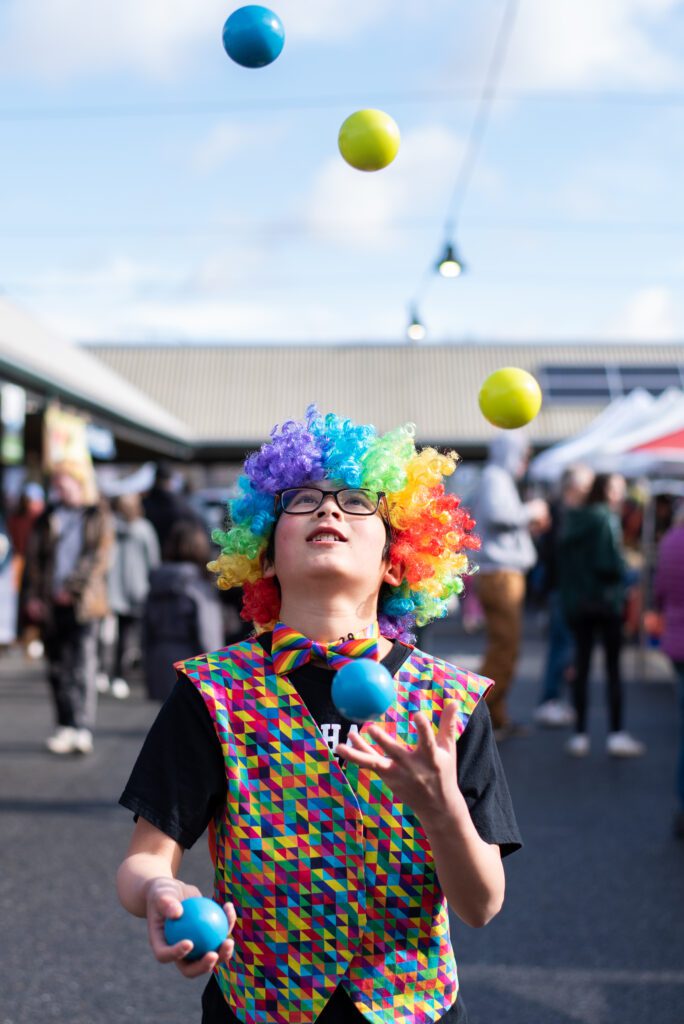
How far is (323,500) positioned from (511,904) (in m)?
3.25

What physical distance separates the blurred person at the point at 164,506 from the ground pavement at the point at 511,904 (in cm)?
362

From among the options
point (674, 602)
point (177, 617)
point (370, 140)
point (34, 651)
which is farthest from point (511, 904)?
point (34, 651)

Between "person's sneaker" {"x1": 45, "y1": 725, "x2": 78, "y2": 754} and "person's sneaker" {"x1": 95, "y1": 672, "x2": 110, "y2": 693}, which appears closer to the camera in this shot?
"person's sneaker" {"x1": 45, "y1": 725, "x2": 78, "y2": 754}

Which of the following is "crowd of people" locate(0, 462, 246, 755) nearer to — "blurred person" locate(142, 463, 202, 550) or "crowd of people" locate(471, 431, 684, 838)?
"crowd of people" locate(471, 431, 684, 838)

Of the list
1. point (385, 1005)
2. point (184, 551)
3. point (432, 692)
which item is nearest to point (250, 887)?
point (385, 1005)

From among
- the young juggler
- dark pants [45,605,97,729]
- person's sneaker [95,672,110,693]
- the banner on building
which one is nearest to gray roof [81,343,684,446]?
the banner on building

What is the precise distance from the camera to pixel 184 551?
271 inches

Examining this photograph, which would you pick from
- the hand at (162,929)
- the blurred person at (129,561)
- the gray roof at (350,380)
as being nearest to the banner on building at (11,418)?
the blurred person at (129,561)

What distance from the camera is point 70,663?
7473 mm

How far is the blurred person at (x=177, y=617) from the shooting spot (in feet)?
21.7

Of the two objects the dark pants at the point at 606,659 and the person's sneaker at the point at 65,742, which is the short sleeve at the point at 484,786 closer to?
the dark pants at the point at 606,659

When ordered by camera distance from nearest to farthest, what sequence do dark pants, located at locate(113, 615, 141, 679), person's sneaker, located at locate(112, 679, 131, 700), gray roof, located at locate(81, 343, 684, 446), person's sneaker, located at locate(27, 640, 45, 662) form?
person's sneaker, located at locate(112, 679, 131, 700)
dark pants, located at locate(113, 615, 141, 679)
person's sneaker, located at locate(27, 640, 45, 662)
gray roof, located at locate(81, 343, 684, 446)

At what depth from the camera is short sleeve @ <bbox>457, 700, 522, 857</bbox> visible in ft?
6.24

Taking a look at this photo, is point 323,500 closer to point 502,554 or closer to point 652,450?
point 502,554
